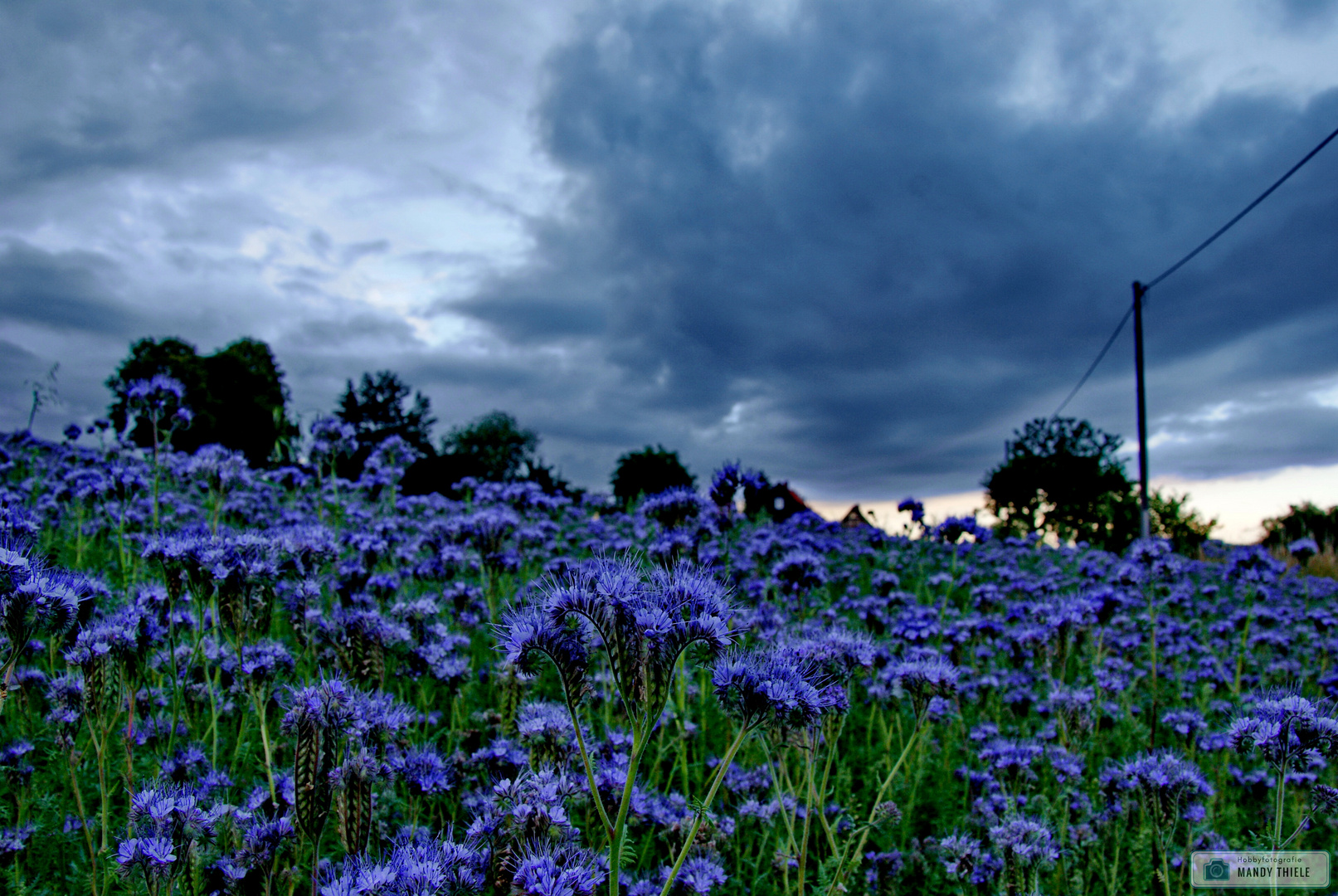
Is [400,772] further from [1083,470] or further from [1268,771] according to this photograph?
[1083,470]

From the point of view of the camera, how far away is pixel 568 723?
10.4 feet

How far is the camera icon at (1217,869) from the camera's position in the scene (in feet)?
12.9

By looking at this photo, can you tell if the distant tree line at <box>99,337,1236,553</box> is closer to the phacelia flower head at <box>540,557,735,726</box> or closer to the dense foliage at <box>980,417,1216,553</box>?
the dense foliage at <box>980,417,1216,553</box>

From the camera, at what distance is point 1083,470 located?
32250 millimetres

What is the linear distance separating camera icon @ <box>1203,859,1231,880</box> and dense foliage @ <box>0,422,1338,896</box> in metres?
→ 0.24

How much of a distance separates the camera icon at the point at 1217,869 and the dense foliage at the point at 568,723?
9.3 inches

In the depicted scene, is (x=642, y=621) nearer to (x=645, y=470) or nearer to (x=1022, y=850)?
(x=1022, y=850)

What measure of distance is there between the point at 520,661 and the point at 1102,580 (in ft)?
31.8

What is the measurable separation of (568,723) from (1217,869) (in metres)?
3.65

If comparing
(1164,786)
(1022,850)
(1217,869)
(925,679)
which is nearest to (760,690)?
(925,679)

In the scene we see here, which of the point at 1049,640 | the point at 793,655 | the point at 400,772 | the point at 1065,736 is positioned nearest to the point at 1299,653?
the point at 1049,640

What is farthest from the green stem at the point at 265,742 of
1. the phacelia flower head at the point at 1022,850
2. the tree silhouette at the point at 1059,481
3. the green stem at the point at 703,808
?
the tree silhouette at the point at 1059,481

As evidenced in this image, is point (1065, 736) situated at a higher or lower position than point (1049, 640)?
lower

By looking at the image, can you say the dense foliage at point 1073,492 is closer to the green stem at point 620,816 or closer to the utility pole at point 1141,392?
the utility pole at point 1141,392
